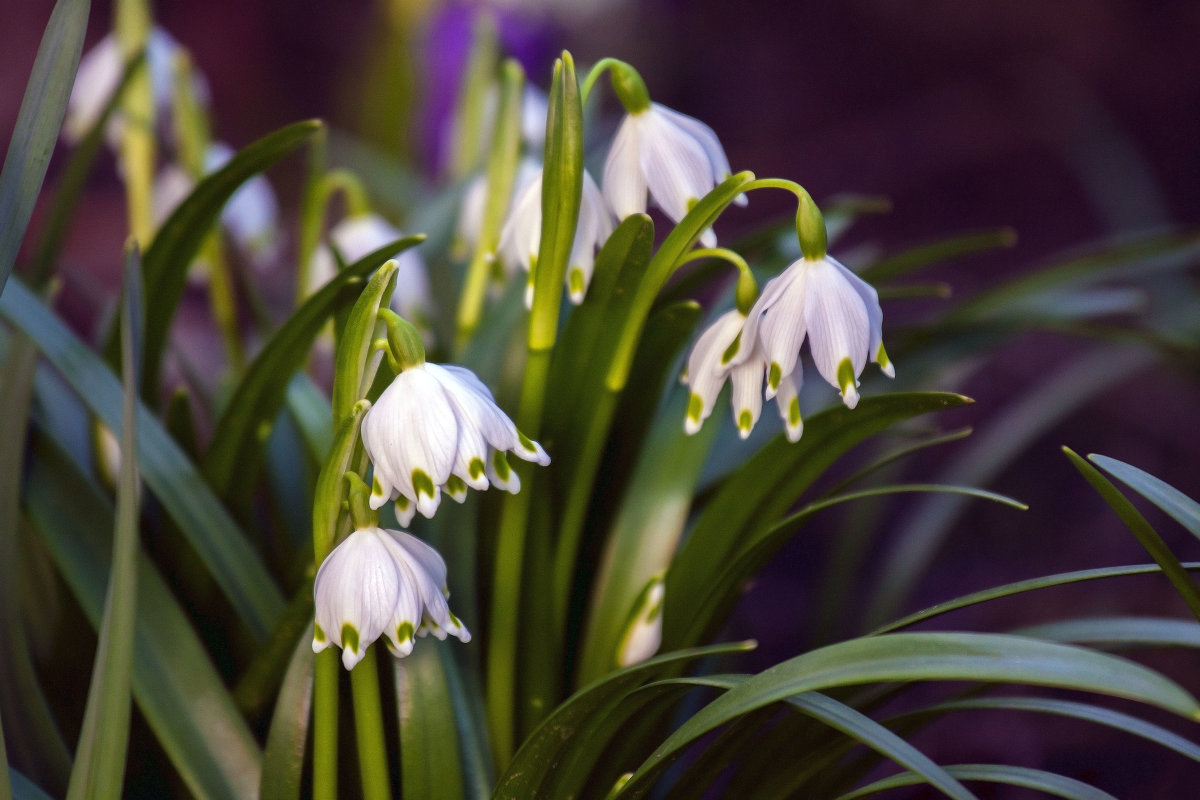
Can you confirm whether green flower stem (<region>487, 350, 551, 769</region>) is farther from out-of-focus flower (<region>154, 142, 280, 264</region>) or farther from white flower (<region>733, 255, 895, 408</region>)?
out-of-focus flower (<region>154, 142, 280, 264</region>)

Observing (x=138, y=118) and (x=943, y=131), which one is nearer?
(x=138, y=118)

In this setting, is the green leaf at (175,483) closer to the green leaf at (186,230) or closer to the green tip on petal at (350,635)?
the green leaf at (186,230)

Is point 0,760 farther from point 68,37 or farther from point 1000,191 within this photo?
point 1000,191

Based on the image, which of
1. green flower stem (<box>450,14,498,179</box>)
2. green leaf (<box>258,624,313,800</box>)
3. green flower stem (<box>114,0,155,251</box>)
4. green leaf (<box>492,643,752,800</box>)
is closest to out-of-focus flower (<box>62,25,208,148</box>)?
green flower stem (<box>114,0,155,251</box>)

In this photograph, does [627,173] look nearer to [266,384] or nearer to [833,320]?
[833,320]

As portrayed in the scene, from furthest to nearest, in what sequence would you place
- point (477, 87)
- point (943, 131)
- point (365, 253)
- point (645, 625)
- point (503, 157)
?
point (943, 131) < point (477, 87) < point (365, 253) < point (503, 157) < point (645, 625)

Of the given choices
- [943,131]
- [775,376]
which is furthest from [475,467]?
[943,131]

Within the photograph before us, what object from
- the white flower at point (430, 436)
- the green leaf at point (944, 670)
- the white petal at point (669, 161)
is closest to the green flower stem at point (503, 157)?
the white petal at point (669, 161)
